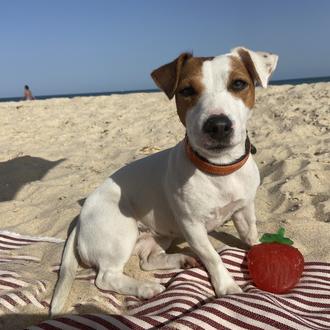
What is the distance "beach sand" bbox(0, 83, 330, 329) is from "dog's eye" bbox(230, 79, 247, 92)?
1315 mm

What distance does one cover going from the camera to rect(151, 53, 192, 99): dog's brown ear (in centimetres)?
276

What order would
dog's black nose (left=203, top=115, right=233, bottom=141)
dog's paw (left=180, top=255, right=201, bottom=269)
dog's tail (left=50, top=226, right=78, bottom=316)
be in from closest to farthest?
dog's black nose (left=203, top=115, right=233, bottom=141) < dog's tail (left=50, top=226, right=78, bottom=316) < dog's paw (left=180, top=255, right=201, bottom=269)

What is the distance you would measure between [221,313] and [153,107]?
851cm

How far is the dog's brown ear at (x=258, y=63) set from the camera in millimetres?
2744

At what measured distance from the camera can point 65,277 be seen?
8.93ft

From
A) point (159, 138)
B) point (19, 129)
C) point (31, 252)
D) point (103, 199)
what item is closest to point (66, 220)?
point (31, 252)

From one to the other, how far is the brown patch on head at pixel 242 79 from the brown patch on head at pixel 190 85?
17 centimetres

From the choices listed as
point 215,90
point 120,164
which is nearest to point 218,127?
point 215,90

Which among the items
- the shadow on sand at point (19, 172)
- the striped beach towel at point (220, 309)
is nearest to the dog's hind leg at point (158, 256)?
the striped beach towel at point (220, 309)

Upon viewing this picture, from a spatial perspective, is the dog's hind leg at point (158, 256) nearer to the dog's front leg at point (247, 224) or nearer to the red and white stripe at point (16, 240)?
the dog's front leg at point (247, 224)

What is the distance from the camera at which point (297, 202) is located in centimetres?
382

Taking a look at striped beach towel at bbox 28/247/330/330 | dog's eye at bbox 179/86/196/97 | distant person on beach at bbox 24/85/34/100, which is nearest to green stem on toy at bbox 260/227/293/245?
striped beach towel at bbox 28/247/330/330

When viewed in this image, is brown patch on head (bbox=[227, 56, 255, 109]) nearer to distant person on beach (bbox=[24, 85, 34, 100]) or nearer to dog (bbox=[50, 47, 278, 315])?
A: dog (bbox=[50, 47, 278, 315])

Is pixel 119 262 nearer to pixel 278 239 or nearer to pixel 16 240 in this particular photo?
pixel 278 239
